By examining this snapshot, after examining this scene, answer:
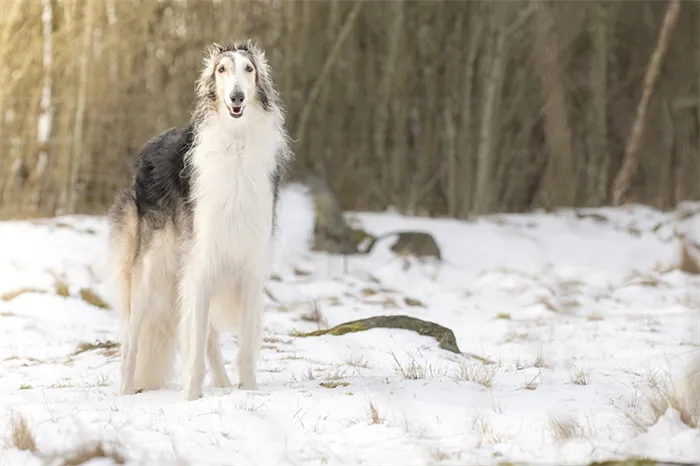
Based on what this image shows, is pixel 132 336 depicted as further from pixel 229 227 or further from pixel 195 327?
pixel 229 227

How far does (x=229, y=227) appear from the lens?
464 cm

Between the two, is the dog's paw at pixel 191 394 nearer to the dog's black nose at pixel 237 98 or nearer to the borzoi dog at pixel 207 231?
the borzoi dog at pixel 207 231

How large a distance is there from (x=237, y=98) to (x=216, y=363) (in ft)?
5.17

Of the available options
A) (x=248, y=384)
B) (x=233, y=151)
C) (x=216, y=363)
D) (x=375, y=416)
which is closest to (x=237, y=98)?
(x=233, y=151)

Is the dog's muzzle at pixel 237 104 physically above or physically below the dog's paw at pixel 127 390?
above

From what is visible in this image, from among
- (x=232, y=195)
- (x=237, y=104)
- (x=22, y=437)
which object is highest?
(x=237, y=104)

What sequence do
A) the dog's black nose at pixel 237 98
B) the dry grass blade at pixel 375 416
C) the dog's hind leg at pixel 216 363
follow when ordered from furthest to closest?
1. the dog's hind leg at pixel 216 363
2. the dog's black nose at pixel 237 98
3. the dry grass blade at pixel 375 416

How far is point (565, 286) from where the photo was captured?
1029cm

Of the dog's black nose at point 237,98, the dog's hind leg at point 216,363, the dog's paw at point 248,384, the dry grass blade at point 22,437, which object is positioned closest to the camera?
the dry grass blade at point 22,437

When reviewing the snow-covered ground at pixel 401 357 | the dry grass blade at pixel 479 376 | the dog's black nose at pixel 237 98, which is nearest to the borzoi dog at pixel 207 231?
the dog's black nose at pixel 237 98

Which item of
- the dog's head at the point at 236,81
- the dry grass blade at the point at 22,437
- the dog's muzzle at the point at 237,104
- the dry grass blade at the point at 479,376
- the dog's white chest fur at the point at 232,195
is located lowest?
the dry grass blade at the point at 22,437

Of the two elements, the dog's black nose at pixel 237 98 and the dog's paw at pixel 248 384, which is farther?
the dog's paw at pixel 248 384

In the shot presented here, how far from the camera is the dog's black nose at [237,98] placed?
4.48 metres

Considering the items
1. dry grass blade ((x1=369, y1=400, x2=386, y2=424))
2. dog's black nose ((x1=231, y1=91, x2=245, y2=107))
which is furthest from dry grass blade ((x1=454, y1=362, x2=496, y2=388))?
dog's black nose ((x1=231, y1=91, x2=245, y2=107))
